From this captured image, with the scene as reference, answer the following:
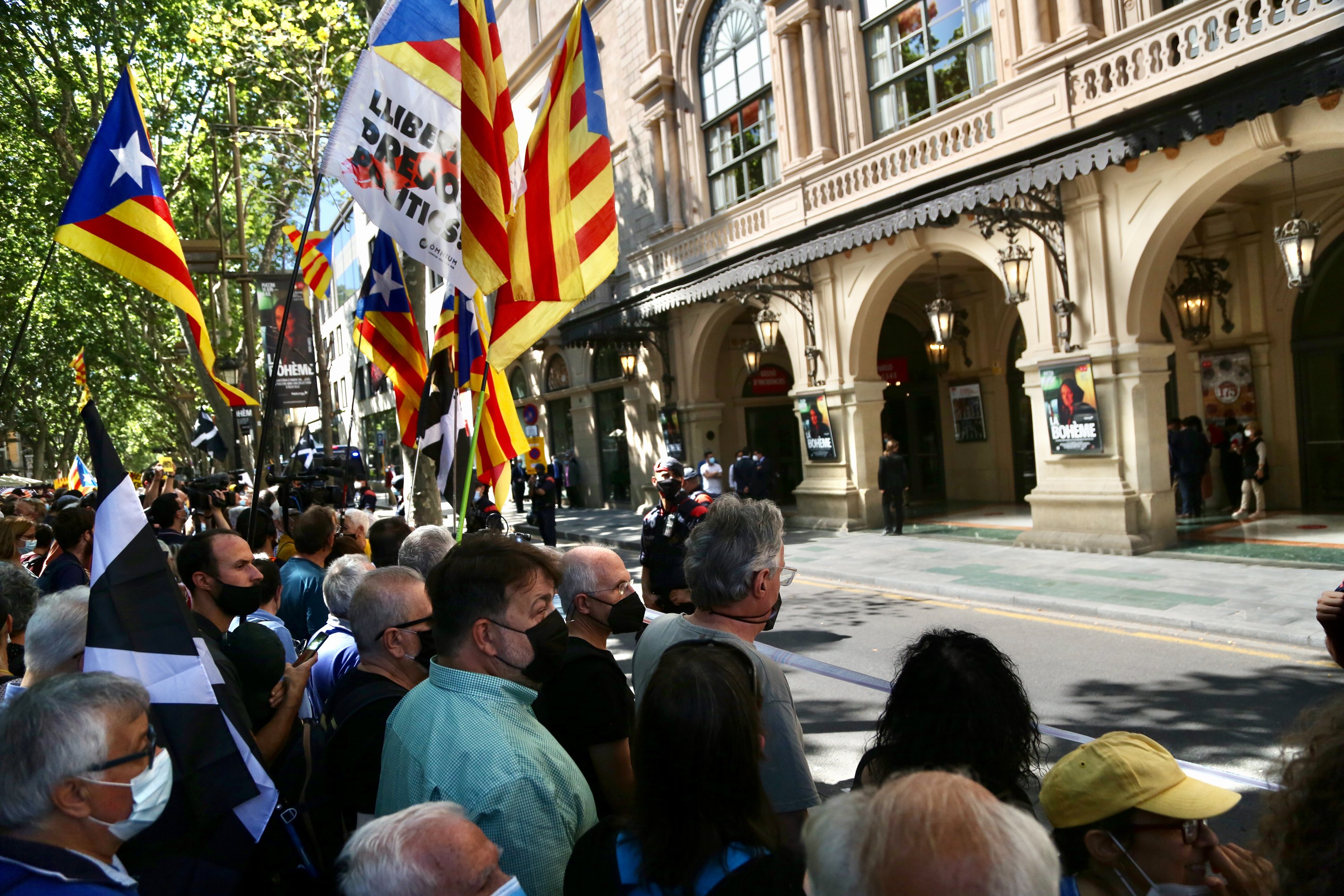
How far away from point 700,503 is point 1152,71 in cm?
852

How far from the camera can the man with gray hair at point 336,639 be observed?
155 inches

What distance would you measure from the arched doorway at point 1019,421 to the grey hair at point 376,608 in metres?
17.1

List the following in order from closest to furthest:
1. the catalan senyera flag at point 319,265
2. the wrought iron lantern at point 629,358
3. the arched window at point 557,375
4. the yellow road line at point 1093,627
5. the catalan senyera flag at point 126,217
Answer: the catalan senyera flag at point 126,217
the yellow road line at point 1093,627
the catalan senyera flag at point 319,265
the wrought iron lantern at point 629,358
the arched window at point 557,375

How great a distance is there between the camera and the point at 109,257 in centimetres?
590

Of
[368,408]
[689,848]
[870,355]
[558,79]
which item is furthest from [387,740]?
[368,408]

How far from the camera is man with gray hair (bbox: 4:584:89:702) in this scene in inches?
117

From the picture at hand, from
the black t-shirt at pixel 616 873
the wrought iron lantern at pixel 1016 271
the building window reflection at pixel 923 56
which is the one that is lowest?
the black t-shirt at pixel 616 873

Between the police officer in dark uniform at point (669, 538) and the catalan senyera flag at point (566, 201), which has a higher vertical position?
the catalan senyera flag at point (566, 201)

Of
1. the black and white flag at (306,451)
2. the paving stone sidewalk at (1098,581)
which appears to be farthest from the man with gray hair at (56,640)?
the black and white flag at (306,451)

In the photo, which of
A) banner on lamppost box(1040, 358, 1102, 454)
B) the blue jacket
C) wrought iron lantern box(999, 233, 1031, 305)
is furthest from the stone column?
the blue jacket

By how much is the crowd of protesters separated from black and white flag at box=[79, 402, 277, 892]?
0.19 feet

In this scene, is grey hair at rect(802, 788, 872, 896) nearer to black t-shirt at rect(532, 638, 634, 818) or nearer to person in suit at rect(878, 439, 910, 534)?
black t-shirt at rect(532, 638, 634, 818)

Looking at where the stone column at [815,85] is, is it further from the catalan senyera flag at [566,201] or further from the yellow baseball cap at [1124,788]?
the yellow baseball cap at [1124,788]

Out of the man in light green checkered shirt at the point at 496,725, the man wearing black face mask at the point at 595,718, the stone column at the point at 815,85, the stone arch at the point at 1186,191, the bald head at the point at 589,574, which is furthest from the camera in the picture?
the stone column at the point at 815,85
